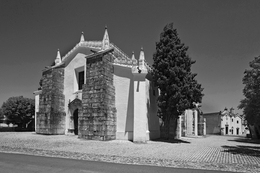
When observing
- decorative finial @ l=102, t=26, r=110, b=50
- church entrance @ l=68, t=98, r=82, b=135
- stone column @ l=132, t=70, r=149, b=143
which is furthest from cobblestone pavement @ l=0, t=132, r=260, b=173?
decorative finial @ l=102, t=26, r=110, b=50

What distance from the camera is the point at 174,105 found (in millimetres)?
18344

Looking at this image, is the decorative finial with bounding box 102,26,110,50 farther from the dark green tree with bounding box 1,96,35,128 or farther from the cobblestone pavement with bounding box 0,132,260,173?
the dark green tree with bounding box 1,96,35,128

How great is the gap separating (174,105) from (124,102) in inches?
174

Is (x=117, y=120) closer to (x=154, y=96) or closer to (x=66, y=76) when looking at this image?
(x=154, y=96)

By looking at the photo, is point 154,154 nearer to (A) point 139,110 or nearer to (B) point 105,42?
(A) point 139,110

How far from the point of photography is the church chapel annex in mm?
16672

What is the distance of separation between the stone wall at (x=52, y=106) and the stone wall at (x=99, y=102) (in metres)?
4.60

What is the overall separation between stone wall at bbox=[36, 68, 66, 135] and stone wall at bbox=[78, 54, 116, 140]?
15.1ft

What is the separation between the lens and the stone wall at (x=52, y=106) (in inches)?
815

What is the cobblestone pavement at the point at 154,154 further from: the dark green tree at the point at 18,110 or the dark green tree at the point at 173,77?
the dark green tree at the point at 18,110

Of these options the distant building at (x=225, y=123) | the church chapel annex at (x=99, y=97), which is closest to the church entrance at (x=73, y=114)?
the church chapel annex at (x=99, y=97)

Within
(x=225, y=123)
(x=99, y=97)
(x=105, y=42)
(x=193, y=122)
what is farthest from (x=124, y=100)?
(x=225, y=123)

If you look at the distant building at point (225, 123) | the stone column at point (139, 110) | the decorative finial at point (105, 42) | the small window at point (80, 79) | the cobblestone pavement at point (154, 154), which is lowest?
the distant building at point (225, 123)

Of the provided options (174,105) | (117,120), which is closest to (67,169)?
(117,120)
